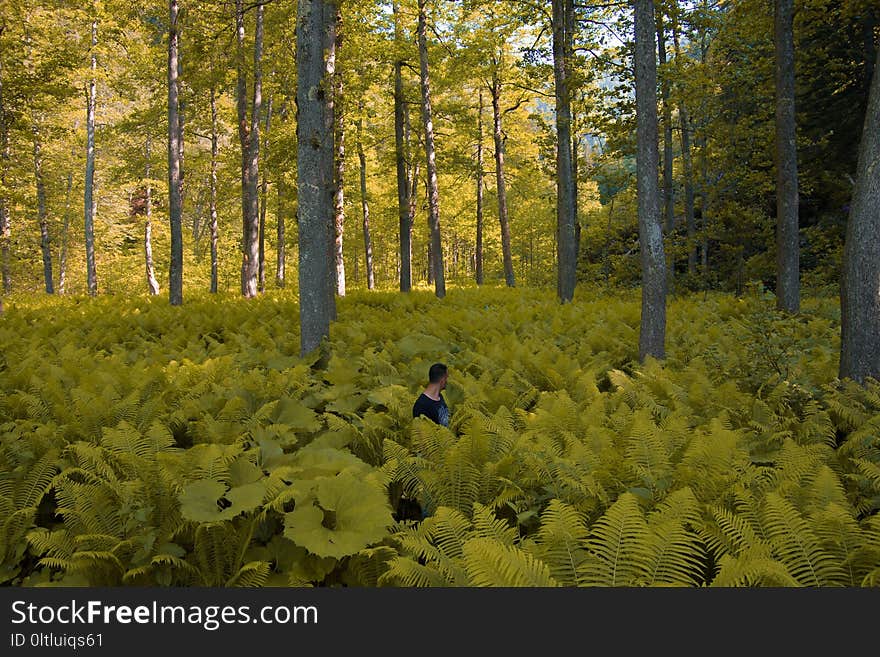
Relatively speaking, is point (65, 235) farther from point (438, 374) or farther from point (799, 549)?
point (799, 549)

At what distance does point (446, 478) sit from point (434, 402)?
50.1 inches

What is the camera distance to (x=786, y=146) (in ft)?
34.5

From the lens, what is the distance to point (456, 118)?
79.6 feet

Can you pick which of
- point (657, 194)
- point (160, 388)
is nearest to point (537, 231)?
point (657, 194)

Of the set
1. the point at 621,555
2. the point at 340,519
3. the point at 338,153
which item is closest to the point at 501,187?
the point at 338,153

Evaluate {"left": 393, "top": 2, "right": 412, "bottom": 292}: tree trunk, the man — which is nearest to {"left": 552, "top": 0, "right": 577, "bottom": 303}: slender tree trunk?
{"left": 393, "top": 2, "right": 412, "bottom": 292}: tree trunk

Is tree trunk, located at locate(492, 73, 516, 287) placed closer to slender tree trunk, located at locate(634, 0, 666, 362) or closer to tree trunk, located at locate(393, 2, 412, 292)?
tree trunk, located at locate(393, 2, 412, 292)

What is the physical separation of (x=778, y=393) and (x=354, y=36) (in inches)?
587

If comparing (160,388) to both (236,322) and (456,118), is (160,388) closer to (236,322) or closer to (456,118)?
(236,322)

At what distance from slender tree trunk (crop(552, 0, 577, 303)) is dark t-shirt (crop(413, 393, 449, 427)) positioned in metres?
11.2

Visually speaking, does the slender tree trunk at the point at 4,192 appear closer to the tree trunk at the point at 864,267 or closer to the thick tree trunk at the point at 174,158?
the thick tree trunk at the point at 174,158

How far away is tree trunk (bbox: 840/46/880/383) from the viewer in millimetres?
5730

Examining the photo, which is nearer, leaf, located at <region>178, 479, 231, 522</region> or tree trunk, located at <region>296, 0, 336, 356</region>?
leaf, located at <region>178, 479, 231, 522</region>

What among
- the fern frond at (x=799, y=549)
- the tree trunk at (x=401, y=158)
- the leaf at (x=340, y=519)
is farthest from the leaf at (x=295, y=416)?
the tree trunk at (x=401, y=158)
